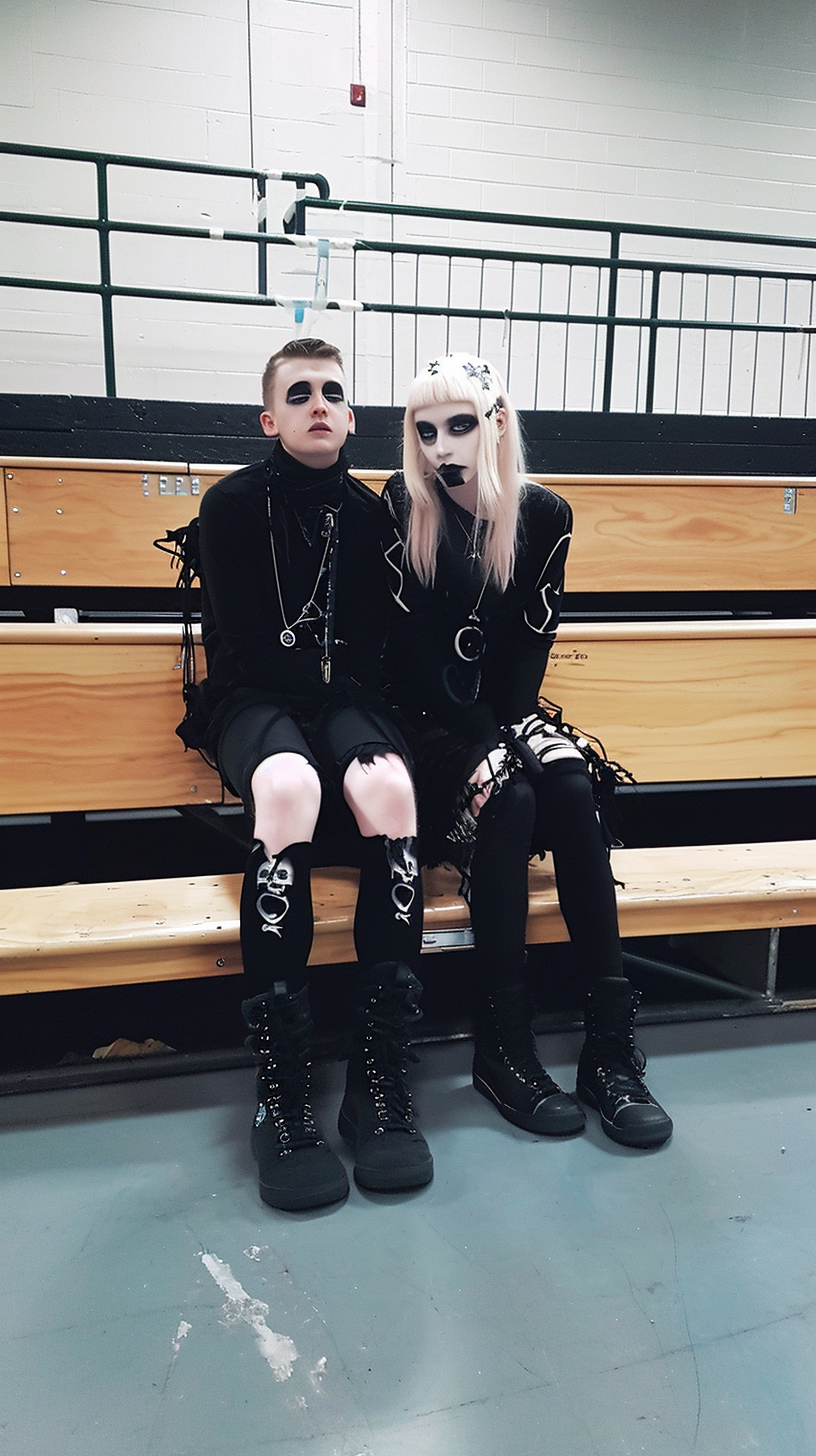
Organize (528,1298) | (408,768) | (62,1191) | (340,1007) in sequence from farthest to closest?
(340,1007) < (408,768) < (62,1191) < (528,1298)

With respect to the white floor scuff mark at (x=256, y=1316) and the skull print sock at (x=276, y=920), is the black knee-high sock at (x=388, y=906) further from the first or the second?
the white floor scuff mark at (x=256, y=1316)

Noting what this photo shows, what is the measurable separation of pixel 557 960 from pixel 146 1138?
2.75 feet

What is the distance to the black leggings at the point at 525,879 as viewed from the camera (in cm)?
118

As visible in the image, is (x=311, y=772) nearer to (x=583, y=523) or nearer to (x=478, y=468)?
(x=478, y=468)

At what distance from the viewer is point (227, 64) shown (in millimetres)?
4156

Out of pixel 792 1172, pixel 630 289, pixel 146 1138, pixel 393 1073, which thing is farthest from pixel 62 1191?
pixel 630 289

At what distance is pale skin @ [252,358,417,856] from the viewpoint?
1.08 m

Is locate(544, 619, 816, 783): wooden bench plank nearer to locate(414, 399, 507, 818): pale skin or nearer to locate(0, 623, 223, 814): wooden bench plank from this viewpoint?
locate(414, 399, 507, 818): pale skin

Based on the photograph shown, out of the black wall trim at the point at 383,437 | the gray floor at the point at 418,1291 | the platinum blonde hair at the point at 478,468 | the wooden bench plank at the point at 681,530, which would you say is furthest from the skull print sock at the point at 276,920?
the black wall trim at the point at 383,437

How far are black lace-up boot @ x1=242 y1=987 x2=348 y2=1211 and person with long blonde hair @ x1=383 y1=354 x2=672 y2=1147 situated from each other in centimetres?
26

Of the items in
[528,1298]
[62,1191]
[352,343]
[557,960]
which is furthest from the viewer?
[352,343]

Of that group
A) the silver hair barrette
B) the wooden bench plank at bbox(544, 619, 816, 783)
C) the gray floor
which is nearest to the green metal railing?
the wooden bench plank at bbox(544, 619, 816, 783)

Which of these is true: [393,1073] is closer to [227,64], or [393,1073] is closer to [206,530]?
[206,530]

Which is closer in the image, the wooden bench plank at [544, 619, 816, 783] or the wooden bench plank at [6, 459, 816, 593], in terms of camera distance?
the wooden bench plank at [544, 619, 816, 783]
